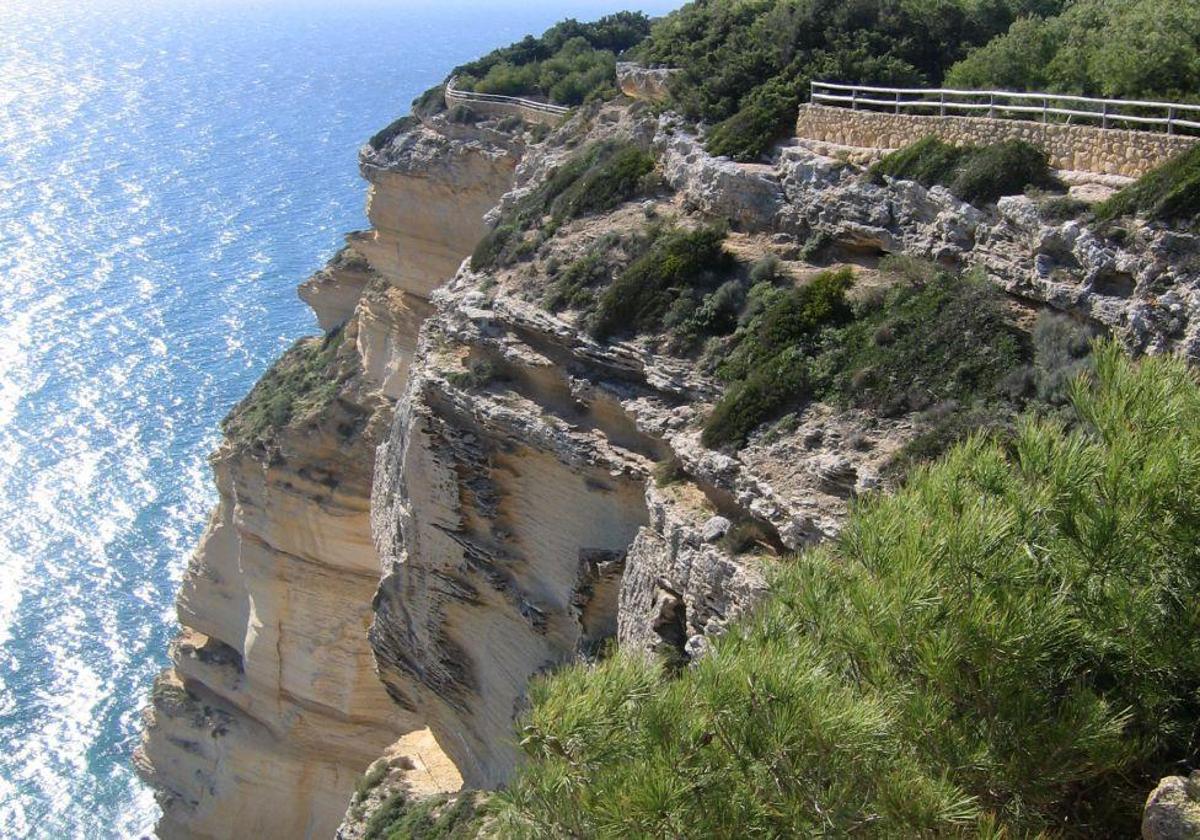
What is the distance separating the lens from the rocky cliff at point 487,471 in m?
18.0

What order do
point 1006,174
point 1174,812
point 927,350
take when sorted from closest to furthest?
point 1174,812 → point 927,350 → point 1006,174

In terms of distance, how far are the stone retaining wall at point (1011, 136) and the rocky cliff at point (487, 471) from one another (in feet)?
3.38

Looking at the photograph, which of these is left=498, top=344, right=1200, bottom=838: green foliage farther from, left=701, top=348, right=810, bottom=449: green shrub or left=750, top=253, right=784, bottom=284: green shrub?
left=750, top=253, right=784, bottom=284: green shrub

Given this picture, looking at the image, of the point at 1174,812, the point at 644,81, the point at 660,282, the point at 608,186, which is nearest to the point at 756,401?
the point at 660,282

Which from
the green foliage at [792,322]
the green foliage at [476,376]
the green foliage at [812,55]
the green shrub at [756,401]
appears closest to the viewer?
the green shrub at [756,401]

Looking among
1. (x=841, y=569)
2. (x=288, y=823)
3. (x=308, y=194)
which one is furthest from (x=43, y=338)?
(x=841, y=569)

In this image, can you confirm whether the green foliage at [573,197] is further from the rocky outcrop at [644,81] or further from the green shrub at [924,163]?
the green shrub at [924,163]

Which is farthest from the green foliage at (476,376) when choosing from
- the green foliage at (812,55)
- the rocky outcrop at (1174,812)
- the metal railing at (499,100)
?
the rocky outcrop at (1174,812)

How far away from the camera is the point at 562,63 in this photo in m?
42.9

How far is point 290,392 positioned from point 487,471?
1480cm

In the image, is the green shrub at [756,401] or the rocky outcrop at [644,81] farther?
the rocky outcrop at [644,81]

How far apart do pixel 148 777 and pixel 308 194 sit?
1815 inches

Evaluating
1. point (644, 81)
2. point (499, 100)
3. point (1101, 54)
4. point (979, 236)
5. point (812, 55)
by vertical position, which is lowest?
point (979, 236)

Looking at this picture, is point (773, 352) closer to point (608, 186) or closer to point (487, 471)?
point (487, 471)
